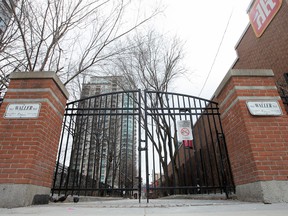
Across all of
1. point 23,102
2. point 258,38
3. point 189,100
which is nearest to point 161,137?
point 189,100

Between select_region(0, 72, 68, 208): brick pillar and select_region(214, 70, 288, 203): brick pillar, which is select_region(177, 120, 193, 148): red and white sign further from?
select_region(0, 72, 68, 208): brick pillar

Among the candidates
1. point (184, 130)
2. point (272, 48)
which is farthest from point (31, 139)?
point (272, 48)

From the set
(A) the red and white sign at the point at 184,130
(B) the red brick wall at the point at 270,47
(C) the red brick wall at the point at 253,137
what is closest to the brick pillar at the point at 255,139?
(C) the red brick wall at the point at 253,137

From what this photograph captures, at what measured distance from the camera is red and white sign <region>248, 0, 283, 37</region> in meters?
7.31

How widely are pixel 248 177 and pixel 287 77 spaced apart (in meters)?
4.22

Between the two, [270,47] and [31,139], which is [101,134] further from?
[270,47]

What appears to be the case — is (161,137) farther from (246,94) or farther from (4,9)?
(4,9)

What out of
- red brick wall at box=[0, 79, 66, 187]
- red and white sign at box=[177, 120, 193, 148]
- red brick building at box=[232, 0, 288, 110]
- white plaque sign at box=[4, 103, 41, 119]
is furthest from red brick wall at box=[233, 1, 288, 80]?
white plaque sign at box=[4, 103, 41, 119]

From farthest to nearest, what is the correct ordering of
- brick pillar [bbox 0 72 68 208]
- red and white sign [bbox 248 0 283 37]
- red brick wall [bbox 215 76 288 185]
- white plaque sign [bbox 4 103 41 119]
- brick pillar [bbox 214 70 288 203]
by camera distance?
red and white sign [bbox 248 0 283 37] → white plaque sign [bbox 4 103 41 119] → red brick wall [bbox 215 76 288 185] → brick pillar [bbox 214 70 288 203] → brick pillar [bbox 0 72 68 208]

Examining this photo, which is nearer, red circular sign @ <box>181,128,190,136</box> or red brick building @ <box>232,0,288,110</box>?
red circular sign @ <box>181,128,190,136</box>

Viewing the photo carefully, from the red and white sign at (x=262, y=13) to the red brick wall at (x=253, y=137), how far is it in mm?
5044

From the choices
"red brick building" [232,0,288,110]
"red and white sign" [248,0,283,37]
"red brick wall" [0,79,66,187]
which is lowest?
"red brick wall" [0,79,66,187]

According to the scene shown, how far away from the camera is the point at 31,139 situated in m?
3.30

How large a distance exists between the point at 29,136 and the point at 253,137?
4.03 metres
